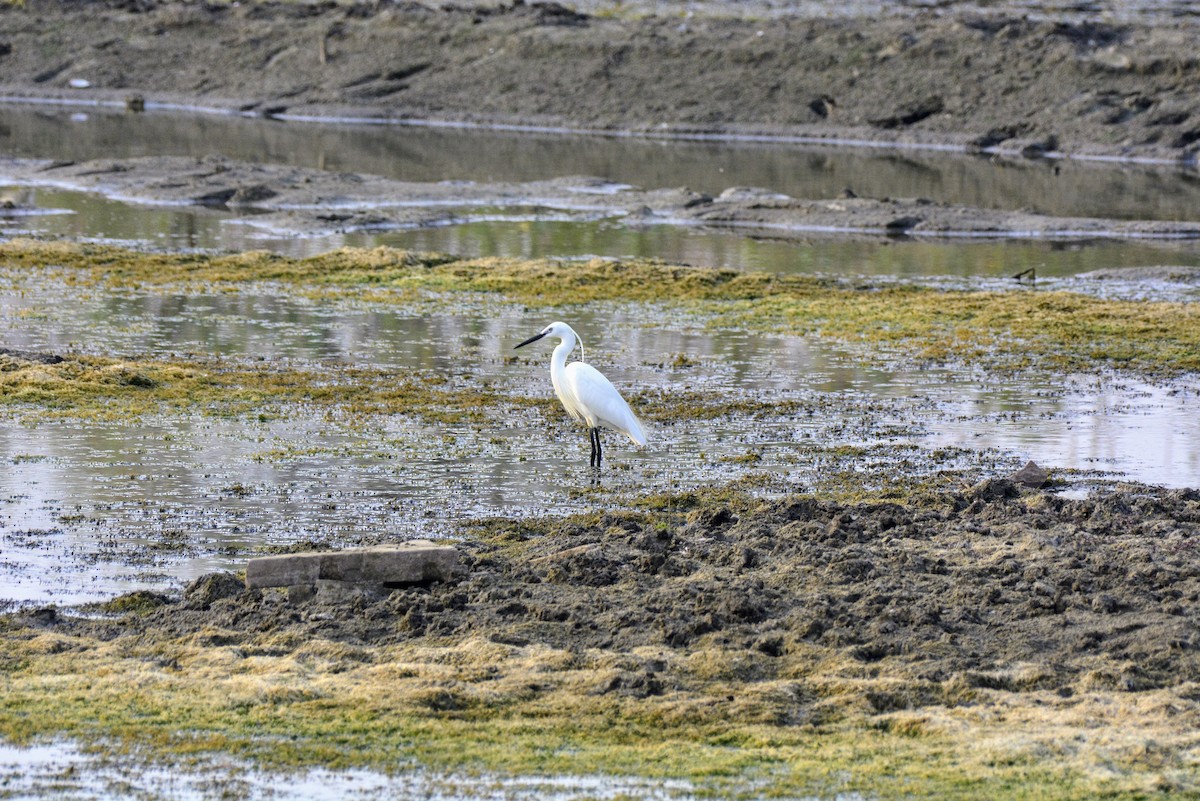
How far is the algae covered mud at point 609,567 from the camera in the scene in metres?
6.35

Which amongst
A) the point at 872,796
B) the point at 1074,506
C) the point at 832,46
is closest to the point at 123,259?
the point at 1074,506

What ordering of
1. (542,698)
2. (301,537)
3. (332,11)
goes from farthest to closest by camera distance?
1. (332,11)
2. (301,537)
3. (542,698)

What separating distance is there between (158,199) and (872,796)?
83.3 feet

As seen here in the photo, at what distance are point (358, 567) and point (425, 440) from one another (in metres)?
3.85

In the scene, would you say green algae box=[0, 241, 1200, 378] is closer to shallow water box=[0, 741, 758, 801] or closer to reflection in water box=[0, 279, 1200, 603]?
reflection in water box=[0, 279, 1200, 603]

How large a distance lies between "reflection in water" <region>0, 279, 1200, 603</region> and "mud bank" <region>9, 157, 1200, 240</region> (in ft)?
31.2

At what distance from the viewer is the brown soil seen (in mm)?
7328

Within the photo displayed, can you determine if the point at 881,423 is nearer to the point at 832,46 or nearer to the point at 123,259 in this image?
the point at 123,259

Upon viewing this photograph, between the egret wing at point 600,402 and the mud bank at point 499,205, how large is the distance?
1442cm

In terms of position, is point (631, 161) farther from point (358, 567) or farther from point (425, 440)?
point (358, 567)

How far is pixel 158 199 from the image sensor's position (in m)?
29.4

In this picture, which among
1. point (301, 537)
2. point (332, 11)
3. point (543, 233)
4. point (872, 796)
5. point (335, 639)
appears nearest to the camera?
point (872, 796)

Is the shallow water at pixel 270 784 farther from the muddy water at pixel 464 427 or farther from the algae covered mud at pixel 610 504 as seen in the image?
the muddy water at pixel 464 427

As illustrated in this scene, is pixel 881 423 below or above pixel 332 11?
below
